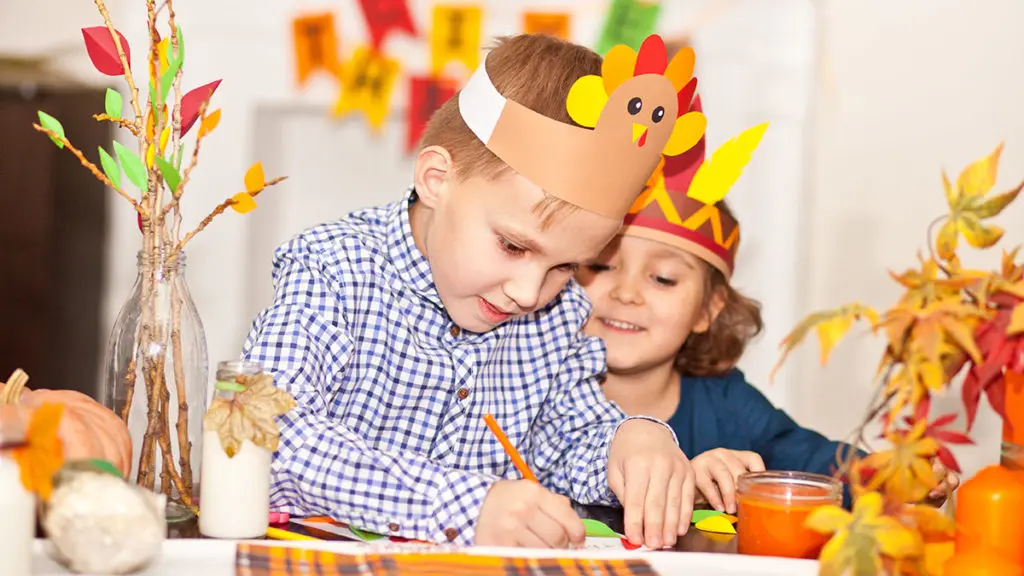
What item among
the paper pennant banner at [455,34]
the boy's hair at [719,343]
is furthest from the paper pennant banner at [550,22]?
the boy's hair at [719,343]

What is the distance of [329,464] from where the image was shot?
3.16ft

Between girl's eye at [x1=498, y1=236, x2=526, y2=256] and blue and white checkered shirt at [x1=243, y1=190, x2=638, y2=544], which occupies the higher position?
girl's eye at [x1=498, y1=236, x2=526, y2=256]

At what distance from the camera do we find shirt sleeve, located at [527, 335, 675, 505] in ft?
3.87

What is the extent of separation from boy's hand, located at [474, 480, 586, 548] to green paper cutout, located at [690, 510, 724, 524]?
203 mm

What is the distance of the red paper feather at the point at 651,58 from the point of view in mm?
1068

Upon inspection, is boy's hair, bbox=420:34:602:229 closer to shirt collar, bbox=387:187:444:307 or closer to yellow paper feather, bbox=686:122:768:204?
shirt collar, bbox=387:187:444:307

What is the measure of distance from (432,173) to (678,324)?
1.71ft

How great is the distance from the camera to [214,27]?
270 centimetres

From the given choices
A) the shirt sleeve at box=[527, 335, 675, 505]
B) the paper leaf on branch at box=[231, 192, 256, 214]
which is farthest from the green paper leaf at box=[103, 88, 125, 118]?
the shirt sleeve at box=[527, 335, 675, 505]

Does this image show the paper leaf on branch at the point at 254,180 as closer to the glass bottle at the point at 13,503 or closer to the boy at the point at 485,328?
the boy at the point at 485,328

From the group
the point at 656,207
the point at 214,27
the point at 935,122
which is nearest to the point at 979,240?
the point at 656,207

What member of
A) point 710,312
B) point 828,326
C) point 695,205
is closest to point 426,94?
point 710,312

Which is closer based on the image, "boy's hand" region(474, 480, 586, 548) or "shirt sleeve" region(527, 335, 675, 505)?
"boy's hand" region(474, 480, 586, 548)

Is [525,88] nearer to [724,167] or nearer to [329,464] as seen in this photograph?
[724,167]
